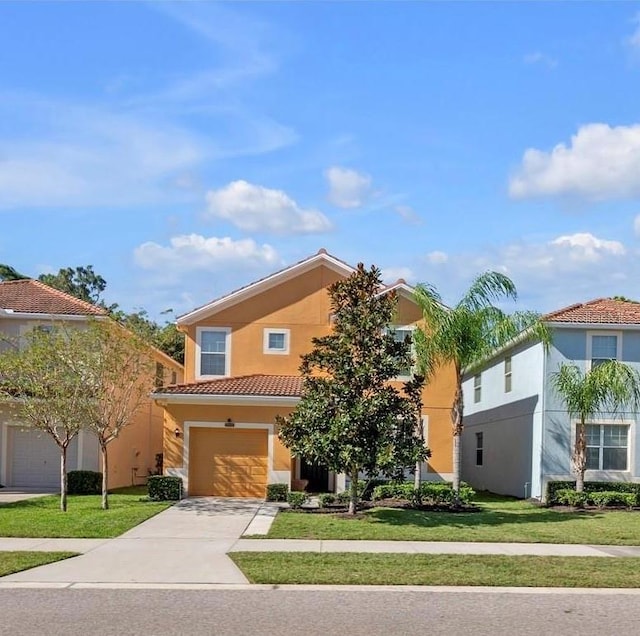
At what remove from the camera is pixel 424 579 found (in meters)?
10.6

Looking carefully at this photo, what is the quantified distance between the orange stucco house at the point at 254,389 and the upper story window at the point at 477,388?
23.4ft

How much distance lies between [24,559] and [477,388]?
2320 centimetres

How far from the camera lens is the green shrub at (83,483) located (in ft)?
77.8

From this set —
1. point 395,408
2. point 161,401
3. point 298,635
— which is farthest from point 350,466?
point 298,635

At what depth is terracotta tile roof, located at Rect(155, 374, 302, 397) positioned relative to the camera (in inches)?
882

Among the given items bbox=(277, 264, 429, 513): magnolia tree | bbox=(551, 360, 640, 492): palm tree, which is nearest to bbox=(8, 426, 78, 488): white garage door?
bbox=(277, 264, 429, 513): magnolia tree

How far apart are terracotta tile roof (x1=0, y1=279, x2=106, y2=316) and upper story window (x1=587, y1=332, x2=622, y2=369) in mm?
15072

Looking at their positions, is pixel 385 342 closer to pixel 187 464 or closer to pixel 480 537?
pixel 480 537

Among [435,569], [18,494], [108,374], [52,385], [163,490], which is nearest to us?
[435,569]

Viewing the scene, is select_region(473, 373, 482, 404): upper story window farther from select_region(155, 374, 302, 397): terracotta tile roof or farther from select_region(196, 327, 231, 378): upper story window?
select_region(196, 327, 231, 378): upper story window

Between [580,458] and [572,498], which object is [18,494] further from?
[580,458]

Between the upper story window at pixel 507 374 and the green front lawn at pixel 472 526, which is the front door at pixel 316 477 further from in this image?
the upper story window at pixel 507 374

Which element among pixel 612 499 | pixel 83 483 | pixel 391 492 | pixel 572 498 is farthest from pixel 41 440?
pixel 612 499

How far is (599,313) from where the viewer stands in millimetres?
23672
